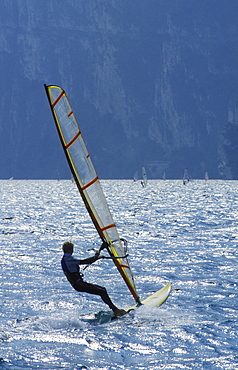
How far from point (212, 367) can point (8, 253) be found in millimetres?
16434

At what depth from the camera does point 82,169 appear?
12469 millimetres

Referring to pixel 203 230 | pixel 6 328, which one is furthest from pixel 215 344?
A: pixel 203 230

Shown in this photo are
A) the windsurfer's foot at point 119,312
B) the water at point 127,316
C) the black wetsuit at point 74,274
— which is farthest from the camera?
the windsurfer's foot at point 119,312

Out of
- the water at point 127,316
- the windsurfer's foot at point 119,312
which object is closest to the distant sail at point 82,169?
the windsurfer's foot at point 119,312

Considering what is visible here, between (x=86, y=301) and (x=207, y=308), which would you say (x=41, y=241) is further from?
(x=207, y=308)

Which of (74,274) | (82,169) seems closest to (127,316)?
(74,274)

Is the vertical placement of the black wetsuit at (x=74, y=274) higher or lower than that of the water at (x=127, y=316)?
higher

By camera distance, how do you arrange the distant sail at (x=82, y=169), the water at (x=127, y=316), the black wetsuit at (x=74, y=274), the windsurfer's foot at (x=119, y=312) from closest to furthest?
the water at (x=127, y=316)
the distant sail at (x=82, y=169)
the black wetsuit at (x=74, y=274)
the windsurfer's foot at (x=119, y=312)

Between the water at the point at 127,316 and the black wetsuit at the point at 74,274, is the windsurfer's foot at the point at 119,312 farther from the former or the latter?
the black wetsuit at the point at 74,274

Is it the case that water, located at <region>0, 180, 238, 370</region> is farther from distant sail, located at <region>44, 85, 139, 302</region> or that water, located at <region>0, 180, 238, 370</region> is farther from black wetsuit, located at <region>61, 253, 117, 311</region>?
distant sail, located at <region>44, 85, 139, 302</region>

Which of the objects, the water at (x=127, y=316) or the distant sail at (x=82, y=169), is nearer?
the water at (x=127, y=316)

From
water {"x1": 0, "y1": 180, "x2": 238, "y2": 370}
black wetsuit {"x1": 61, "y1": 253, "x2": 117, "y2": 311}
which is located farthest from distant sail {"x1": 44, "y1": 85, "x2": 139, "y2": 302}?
water {"x1": 0, "y1": 180, "x2": 238, "y2": 370}

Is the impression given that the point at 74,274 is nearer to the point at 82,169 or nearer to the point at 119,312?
the point at 119,312

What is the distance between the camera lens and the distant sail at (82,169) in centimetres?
1205
